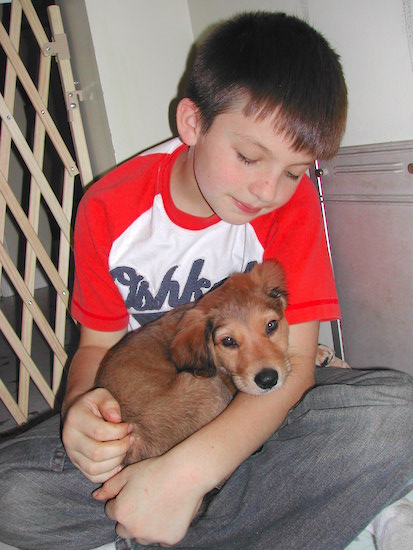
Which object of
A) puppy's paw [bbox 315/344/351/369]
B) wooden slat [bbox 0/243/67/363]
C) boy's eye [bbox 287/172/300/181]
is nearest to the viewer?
boy's eye [bbox 287/172/300/181]

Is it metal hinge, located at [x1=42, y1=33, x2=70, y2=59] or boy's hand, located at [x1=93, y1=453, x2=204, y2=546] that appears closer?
boy's hand, located at [x1=93, y1=453, x2=204, y2=546]

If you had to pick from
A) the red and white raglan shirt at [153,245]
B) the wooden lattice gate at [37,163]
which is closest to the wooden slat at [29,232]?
the wooden lattice gate at [37,163]

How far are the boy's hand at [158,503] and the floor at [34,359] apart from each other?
4.46ft

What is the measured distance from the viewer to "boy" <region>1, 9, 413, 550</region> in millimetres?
966

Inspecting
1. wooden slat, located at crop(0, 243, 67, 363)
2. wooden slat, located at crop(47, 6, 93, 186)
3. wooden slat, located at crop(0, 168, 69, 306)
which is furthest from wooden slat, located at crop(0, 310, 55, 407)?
wooden slat, located at crop(47, 6, 93, 186)

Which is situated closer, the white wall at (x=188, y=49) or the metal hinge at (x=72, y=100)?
the white wall at (x=188, y=49)

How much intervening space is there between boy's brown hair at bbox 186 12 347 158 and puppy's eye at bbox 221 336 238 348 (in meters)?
0.42

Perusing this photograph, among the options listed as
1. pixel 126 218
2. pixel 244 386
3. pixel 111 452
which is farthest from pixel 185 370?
pixel 126 218

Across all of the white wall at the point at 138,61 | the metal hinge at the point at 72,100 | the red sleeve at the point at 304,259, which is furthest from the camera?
the metal hinge at the point at 72,100

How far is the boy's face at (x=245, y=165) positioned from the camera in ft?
3.19

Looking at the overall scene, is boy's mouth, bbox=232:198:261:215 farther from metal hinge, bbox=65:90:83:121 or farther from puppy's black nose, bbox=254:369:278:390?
metal hinge, bbox=65:90:83:121

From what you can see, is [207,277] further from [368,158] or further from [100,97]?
[100,97]

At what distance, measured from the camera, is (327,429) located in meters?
1.05

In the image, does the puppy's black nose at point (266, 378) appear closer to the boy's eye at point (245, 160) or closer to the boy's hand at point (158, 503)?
the boy's hand at point (158, 503)
